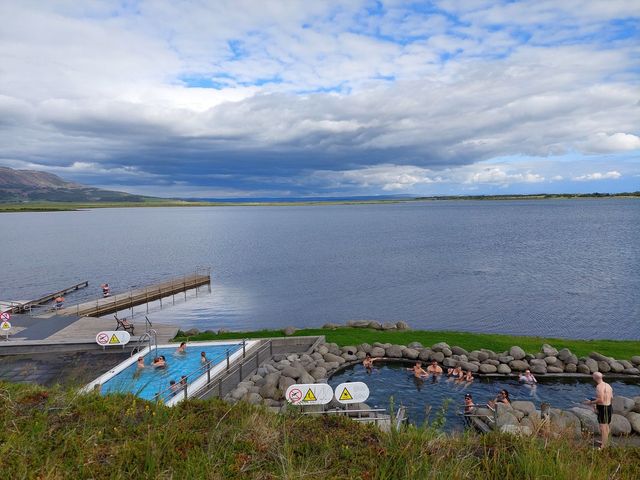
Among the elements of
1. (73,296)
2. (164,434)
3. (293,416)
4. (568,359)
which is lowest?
(73,296)

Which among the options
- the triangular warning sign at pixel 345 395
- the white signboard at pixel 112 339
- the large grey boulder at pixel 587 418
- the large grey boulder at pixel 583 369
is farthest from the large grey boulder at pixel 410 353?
the white signboard at pixel 112 339

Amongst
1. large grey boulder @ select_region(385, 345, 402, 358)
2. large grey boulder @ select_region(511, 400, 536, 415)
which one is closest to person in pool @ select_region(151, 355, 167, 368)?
large grey boulder @ select_region(385, 345, 402, 358)

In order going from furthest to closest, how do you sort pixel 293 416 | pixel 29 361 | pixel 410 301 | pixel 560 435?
pixel 410 301, pixel 29 361, pixel 293 416, pixel 560 435

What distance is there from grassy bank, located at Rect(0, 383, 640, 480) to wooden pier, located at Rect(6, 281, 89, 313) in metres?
44.6

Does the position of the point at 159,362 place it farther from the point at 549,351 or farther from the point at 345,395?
the point at 549,351

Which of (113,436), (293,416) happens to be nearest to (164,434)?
(113,436)

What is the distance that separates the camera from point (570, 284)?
188 ft

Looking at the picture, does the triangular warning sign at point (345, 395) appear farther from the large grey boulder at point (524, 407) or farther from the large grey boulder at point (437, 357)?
the large grey boulder at point (437, 357)

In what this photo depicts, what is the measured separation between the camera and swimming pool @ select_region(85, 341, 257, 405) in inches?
786

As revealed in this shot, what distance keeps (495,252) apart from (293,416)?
88348 mm

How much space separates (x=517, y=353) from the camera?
1078 inches

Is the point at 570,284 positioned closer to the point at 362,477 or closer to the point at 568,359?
the point at 568,359

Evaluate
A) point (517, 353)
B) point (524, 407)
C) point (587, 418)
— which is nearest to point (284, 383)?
point (524, 407)

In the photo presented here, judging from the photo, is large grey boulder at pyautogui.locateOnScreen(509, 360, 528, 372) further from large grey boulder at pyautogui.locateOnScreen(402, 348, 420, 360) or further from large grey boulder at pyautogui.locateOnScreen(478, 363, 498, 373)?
large grey boulder at pyautogui.locateOnScreen(402, 348, 420, 360)
